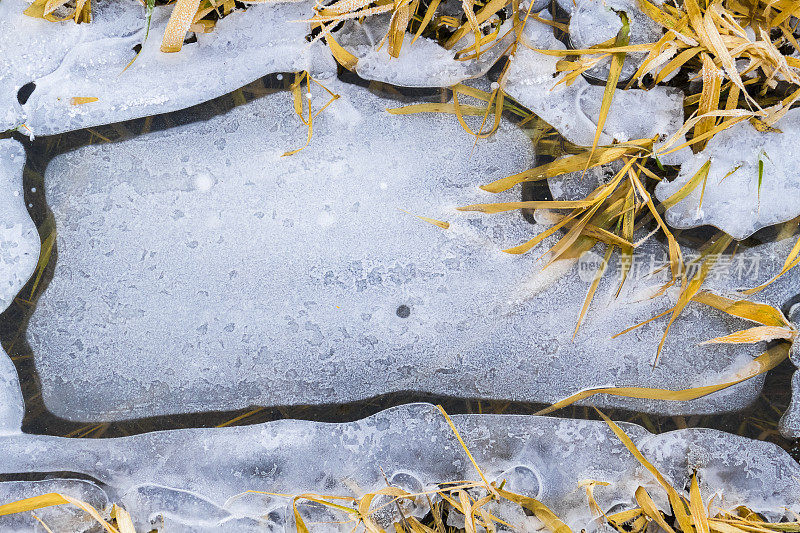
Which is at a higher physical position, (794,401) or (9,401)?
(9,401)

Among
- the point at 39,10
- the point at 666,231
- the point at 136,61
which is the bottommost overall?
the point at 666,231

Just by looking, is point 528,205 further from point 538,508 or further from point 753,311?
point 538,508

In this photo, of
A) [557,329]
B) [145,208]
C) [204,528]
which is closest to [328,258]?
[145,208]

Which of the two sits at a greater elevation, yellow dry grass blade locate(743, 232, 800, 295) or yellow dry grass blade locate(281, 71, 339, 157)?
yellow dry grass blade locate(281, 71, 339, 157)

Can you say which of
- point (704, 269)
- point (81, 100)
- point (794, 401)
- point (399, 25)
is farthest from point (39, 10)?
point (794, 401)

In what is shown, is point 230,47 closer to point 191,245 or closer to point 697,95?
point 191,245

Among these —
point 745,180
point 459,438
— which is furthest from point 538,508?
point 745,180

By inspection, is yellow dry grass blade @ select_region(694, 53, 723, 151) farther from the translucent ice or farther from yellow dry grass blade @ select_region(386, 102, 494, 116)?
the translucent ice

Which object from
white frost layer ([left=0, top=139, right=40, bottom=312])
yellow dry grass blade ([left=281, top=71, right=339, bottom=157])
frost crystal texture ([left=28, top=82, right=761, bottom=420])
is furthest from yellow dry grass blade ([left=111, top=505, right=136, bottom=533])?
yellow dry grass blade ([left=281, top=71, right=339, bottom=157])
